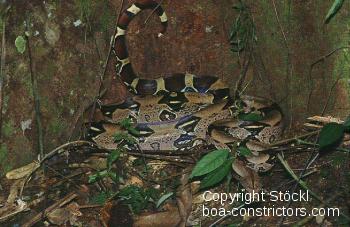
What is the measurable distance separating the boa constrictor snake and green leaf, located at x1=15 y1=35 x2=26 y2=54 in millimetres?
1085

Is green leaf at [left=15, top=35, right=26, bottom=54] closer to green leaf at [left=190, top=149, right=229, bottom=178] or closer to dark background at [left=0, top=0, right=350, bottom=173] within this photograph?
dark background at [left=0, top=0, right=350, bottom=173]

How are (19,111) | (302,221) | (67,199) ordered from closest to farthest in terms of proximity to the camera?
1. (302,221)
2. (67,199)
3. (19,111)

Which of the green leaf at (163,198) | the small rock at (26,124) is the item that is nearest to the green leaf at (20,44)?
the small rock at (26,124)

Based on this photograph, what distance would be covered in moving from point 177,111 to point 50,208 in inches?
77.4

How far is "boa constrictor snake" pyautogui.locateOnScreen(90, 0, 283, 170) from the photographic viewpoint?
6.52 metres

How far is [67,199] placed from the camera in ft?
19.1

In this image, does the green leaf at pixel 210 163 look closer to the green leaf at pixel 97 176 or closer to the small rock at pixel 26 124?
the green leaf at pixel 97 176

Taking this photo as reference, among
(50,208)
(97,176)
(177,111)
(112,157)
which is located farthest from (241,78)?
(50,208)

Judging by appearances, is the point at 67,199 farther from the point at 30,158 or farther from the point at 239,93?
the point at 239,93

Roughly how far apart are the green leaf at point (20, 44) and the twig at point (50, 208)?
151cm

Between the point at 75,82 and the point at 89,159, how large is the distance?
0.84 meters

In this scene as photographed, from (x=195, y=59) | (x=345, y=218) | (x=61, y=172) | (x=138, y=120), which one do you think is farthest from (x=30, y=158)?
(x=345, y=218)

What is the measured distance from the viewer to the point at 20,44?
237 inches

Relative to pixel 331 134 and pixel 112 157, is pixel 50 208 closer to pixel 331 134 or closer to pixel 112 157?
pixel 112 157
